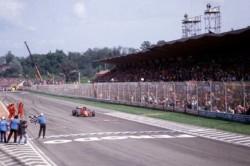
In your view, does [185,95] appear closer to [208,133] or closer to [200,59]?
[200,59]

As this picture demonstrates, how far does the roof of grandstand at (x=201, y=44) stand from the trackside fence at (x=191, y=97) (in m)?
5.67

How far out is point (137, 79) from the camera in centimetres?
7750

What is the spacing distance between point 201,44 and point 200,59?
6.63 m

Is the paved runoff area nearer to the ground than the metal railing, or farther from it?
nearer to the ground

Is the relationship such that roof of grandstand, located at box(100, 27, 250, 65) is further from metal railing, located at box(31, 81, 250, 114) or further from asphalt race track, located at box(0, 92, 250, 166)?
asphalt race track, located at box(0, 92, 250, 166)

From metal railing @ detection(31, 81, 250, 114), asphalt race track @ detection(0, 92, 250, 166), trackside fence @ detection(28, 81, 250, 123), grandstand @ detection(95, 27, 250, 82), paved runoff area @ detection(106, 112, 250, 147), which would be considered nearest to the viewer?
asphalt race track @ detection(0, 92, 250, 166)

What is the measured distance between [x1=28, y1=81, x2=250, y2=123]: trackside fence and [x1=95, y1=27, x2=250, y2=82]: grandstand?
4.81m

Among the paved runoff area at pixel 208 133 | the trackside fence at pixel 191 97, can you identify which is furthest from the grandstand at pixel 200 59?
the paved runoff area at pixel 208 133

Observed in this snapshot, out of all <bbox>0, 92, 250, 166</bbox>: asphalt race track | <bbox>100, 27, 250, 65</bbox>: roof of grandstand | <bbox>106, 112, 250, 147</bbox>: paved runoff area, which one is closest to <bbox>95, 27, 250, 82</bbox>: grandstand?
<bbox>100, 27, 250, 65</bbox>: roof of grandstand

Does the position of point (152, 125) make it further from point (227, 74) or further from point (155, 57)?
point (155, 57)

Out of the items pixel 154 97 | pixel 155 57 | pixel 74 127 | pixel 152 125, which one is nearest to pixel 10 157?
pixel 74 127

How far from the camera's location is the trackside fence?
37.6m

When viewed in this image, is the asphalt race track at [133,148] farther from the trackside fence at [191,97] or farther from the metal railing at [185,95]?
the metal railing at [185,95]

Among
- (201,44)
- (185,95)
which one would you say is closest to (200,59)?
(201,44)
